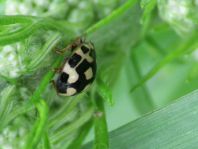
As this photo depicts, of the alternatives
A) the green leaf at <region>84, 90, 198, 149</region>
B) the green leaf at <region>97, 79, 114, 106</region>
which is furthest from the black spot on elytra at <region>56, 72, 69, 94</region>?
the green leaf at <region>84, 90, 198, 149</region>

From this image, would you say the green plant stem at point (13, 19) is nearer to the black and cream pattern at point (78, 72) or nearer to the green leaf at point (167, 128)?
the black and cream pattern at point (78, 72)

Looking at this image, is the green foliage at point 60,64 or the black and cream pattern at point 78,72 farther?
the black and cream pattern at point 78,72

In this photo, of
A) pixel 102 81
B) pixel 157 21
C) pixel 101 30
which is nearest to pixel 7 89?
pixel 102 81

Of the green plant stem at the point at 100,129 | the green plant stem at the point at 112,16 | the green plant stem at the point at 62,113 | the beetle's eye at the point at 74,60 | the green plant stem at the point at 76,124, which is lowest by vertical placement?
the green plant stem at the point at 76,124

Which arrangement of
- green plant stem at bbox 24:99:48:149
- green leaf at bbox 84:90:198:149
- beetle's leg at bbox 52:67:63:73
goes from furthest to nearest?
beetle's leg at bbox 52:67:63:73 → green leaf at bbox 84:90:198:149 → green plant stem at bbox 24:99:48:149

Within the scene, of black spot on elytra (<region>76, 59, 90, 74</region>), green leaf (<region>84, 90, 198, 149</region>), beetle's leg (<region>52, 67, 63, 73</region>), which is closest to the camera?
green leaf (<region>84, 90, 198, 149</region>)

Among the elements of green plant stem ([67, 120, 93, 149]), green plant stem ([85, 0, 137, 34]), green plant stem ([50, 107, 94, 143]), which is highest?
green plant stem ([85, 0, 137, 34])

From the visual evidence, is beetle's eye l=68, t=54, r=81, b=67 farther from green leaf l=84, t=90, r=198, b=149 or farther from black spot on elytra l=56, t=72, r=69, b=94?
green leaf l=84, t=90, r=198, b=149

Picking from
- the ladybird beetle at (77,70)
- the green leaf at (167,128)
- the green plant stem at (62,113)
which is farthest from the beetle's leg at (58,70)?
the green leaf at (167,128)
